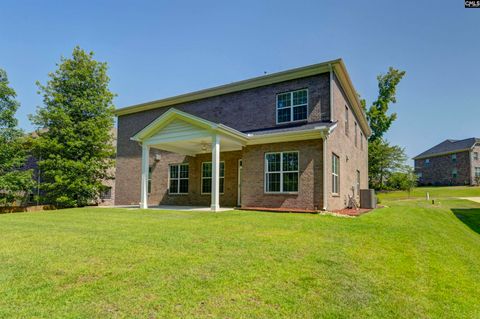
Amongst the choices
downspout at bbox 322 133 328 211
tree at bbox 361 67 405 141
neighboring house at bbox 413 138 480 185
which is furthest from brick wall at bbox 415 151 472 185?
downspout at bbox 322 133 328 211

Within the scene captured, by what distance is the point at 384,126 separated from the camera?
3503cm

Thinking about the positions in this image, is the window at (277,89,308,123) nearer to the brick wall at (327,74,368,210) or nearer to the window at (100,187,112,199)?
the brick wall at (327,74,368,210)

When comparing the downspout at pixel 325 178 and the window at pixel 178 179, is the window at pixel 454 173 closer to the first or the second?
the downspout at pixel 325 178

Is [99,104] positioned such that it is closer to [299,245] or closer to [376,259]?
[299,245]

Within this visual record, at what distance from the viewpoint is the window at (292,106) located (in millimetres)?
13453

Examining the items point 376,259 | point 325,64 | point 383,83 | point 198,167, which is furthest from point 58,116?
point 383,83

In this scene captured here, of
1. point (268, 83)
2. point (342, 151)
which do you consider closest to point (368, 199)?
point (342, 151)

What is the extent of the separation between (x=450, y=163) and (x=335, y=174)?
146 feet

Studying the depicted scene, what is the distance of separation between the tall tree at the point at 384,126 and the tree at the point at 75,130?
29310 mm

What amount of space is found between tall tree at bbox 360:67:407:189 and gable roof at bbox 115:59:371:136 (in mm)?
16192

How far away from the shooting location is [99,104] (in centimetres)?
1878

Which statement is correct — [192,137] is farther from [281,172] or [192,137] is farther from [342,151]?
[342,151]

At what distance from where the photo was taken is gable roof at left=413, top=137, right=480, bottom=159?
42719 millimetres

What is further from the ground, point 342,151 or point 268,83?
point 268,83
